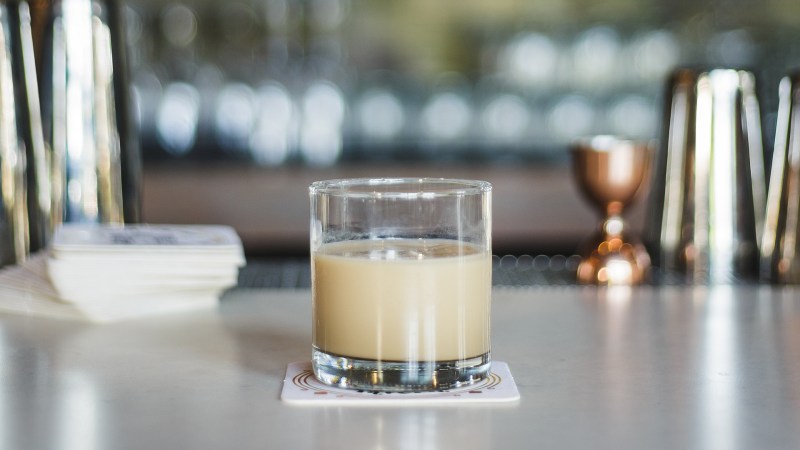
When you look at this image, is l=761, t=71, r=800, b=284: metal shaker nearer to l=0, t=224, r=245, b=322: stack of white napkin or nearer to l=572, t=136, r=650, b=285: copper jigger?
l=572, t=136, r=650, b=285: copper jigger

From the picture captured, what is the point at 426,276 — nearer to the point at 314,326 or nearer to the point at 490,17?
the point at 314,326

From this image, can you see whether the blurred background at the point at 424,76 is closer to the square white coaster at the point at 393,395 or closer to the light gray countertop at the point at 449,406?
the light gray countertop at the point at 449,406

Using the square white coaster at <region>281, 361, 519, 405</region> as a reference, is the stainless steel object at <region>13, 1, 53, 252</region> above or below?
above

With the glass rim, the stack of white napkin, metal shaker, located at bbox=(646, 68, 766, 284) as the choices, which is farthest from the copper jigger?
the glass rim

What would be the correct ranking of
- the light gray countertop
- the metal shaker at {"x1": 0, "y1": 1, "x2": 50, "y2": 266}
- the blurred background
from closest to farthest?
the light gray countertop, the metal shaker at {"x1": 0, "y1": 1, "x2": 50, "y2": 266}, the blurred background

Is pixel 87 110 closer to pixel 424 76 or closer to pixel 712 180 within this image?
pixel 712 180
